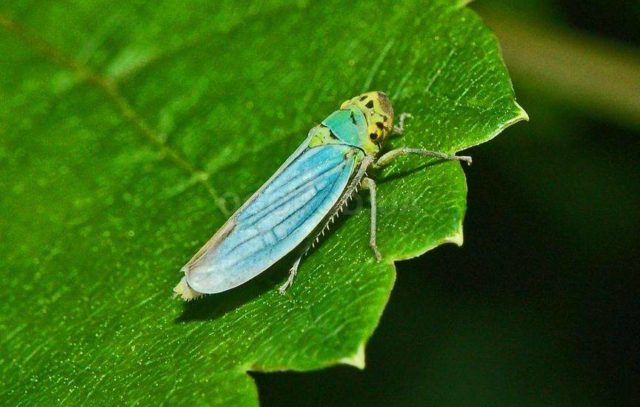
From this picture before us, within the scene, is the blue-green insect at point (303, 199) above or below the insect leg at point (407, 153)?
above

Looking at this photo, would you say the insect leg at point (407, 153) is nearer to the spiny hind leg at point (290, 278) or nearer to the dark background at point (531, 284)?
the spiny hind leg at point (290, 278)

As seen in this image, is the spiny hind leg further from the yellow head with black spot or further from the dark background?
the dark background

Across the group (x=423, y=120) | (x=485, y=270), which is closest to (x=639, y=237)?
(x=485, y=270)

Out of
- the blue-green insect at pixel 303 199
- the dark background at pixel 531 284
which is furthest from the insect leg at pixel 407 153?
the dark background at pixel 531 284

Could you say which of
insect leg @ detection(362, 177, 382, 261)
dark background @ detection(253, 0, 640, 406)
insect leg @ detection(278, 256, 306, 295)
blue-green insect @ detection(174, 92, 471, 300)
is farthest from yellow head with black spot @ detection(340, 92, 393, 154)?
dark background @ detection(253, 0, 640, 406)

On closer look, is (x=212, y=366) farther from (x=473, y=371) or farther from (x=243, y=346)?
(x=473, y=371)

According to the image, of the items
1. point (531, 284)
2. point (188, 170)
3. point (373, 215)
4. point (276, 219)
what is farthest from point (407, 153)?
point (531, 284)
